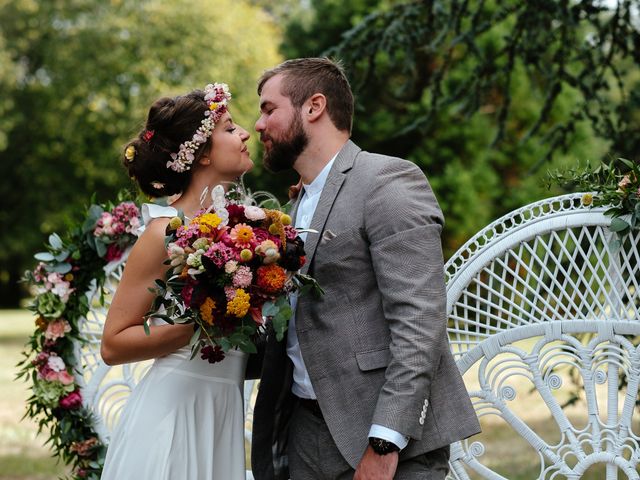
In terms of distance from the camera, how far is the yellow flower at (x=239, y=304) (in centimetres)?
256

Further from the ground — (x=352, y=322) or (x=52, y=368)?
(x=352, y=322)

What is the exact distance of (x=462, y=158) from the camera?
18.6 m

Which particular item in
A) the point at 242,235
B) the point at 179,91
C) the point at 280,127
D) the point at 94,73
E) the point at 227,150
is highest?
the point at 280,127

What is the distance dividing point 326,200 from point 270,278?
1.32 feet

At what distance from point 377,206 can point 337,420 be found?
0.70 metres

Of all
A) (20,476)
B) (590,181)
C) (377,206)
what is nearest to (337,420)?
(377,206)

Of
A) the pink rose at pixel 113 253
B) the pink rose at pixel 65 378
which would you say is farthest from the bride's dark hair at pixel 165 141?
the pink rose at pixel 65 378

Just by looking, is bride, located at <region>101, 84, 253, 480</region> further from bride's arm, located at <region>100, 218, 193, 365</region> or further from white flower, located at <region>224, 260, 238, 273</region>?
white flower, located at <region>224, 260, 238, 273</region>

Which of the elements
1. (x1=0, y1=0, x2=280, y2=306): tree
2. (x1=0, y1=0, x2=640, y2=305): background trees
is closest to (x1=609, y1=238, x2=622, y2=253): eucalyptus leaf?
(x1=0, y1=0, x2=640, y2=305): background trees

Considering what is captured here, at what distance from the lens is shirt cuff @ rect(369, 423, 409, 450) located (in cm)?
255

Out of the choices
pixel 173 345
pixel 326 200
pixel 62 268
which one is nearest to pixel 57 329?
pixel 62 268

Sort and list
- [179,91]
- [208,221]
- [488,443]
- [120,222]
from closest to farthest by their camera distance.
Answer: [208,221], [120,222], [488,443], [179,91]

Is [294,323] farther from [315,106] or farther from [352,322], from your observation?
[315,106]

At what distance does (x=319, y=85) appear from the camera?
2.96m
